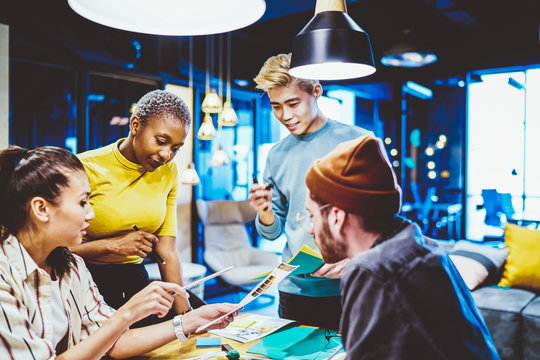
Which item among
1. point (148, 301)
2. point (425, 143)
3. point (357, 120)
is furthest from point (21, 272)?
point (425, 143)

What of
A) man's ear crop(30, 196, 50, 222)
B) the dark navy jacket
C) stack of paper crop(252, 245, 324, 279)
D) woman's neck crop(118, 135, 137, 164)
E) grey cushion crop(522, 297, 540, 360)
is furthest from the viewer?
grey cushion crop(522, 297, 540, 360)

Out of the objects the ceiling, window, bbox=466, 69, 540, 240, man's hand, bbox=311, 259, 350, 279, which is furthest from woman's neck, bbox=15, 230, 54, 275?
window, bbox=466, 69, 540, 240

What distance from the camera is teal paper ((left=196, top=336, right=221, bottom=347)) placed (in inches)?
63.6

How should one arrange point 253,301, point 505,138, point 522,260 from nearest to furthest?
point 522,260 → point 253,301 → point 505,138

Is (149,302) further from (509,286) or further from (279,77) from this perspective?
(509,286)

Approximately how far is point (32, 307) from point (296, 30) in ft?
19.2

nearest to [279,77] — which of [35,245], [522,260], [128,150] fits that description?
[128,150]

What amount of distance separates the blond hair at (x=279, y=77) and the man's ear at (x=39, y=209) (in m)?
1.13

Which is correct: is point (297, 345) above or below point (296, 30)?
below

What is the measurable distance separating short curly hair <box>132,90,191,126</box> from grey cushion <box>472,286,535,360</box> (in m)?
2.92

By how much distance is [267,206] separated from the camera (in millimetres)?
2002

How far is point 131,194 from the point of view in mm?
1975

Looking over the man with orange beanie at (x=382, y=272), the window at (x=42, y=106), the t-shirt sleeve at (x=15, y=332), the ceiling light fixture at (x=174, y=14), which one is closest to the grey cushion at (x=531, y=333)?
the man with orange beanie at (x=382, y=272)

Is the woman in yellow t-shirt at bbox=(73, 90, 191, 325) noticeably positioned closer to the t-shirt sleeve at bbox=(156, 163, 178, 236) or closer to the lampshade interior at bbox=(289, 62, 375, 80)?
the t-shirt sleeve at bbox=(156, 163, 178, 236)
